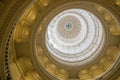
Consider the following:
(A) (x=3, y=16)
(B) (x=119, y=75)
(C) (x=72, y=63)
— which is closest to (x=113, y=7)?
(B) (x=119, y=75)

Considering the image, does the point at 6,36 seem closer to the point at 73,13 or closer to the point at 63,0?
the point at 63,0

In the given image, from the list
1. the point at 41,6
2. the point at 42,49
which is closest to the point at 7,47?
the point at 41,6

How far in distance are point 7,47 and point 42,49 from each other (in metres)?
7.22

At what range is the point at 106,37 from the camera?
71.1 ft

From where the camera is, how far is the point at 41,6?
18844 millimetres

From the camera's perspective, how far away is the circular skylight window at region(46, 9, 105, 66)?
942 inches

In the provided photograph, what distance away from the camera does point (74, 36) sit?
29.3m

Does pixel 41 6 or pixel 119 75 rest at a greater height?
pixel 41 6

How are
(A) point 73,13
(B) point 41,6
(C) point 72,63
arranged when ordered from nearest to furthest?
(B) point 41,6, (C) point 72,63, (A) point 73,13

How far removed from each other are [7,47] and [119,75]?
961 centimetres

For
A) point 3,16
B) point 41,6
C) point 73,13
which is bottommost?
point 3,16

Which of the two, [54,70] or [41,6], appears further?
[54,70]

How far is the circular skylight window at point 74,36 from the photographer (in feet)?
78.5

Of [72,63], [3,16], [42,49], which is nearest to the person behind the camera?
[3,16]
